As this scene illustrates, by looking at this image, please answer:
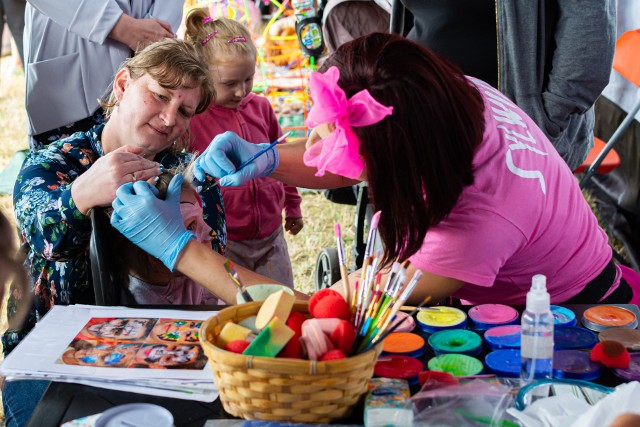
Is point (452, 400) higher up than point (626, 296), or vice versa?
point (452, 400)

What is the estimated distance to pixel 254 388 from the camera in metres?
0.95

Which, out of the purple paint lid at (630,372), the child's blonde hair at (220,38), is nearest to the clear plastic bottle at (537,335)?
the purple paint lid at (630,372)

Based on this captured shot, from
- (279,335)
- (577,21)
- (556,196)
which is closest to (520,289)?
(556,196)

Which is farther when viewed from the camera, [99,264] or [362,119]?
[99,264]

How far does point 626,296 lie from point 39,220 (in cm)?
124

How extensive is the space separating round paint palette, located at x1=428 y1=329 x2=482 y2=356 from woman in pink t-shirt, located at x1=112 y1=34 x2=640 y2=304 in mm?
97

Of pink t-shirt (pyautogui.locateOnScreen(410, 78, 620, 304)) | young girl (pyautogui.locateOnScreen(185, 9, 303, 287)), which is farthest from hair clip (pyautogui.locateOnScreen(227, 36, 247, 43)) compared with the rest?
pink t-shirt (pyautogui.locateOnScreen(410, 78, 620, 304))

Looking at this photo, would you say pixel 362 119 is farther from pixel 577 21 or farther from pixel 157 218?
pixel 577 21

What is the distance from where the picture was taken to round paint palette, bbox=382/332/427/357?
1178 mm

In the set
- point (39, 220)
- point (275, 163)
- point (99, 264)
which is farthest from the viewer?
point (275, 163)

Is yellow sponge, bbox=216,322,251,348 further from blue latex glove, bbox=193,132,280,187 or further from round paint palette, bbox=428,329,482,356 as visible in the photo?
blue latex glove, bbox=193,132,280,187

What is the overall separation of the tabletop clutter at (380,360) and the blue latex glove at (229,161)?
636 mm

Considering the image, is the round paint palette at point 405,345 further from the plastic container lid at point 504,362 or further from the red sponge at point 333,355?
the red sponge at point 333,355

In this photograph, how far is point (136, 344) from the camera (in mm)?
1214
